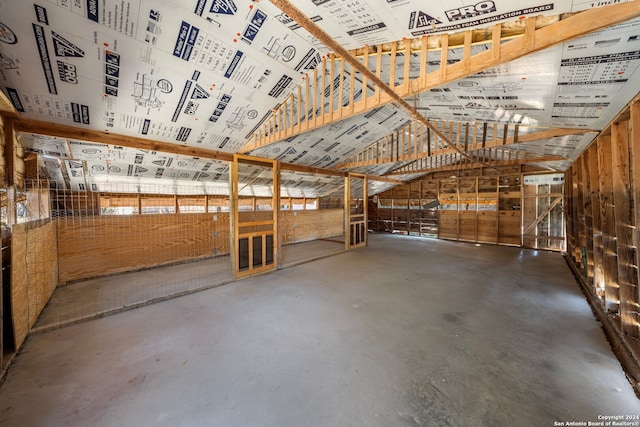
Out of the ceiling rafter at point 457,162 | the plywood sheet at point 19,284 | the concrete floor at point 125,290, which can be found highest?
the ceiling rafter at point 457,162

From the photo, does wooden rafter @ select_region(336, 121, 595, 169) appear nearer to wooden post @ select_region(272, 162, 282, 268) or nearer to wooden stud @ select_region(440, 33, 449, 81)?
wooden post @ select_region(272, 162, 282, 268)

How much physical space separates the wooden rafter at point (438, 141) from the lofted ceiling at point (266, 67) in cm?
42

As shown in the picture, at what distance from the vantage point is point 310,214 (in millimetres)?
8094

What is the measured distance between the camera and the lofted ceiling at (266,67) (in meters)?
1.60

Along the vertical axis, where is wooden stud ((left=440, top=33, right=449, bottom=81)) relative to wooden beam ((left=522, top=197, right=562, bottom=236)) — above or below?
above

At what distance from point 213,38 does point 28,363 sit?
10.4ft

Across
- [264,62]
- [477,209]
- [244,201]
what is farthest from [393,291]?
[477,209]

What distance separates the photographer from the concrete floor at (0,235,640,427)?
4.76 ft

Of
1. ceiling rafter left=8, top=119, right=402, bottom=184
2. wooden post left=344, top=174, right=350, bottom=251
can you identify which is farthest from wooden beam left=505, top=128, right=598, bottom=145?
ceiling rafter left=8, top=119, right=402, bottom=184

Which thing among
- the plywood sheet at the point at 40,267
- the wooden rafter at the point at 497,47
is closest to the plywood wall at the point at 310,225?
the plywood sheet at the point at 40,267

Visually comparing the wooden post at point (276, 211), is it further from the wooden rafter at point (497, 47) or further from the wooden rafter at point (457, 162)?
the wooden rafter at point (457, 162)

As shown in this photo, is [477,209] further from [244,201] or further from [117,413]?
[117,413]

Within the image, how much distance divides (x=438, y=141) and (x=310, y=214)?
4.41 meters

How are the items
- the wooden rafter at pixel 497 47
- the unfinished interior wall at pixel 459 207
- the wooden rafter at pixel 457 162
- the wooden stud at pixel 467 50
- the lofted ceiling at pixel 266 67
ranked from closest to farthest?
the wooden rafter at pixel 497 47 → the lofted ceiling at pixel 266 67 → the wooden stud at pixel 467 50 → the wooden rafter at pixel 457 162 → the unfinished interior wall at pixel 459 207
